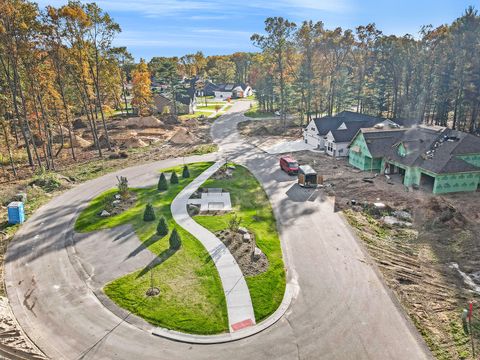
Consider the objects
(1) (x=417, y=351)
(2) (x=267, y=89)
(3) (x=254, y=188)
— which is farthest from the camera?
(2) (x=267, y=89)

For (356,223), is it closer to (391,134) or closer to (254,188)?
(254,188)

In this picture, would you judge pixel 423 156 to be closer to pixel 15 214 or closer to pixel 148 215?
pixel 148 215

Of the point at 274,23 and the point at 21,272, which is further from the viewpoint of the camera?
the point at 274,23

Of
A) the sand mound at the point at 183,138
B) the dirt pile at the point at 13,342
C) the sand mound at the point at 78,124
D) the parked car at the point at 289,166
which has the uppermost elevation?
the sand mound at the point at 78,124

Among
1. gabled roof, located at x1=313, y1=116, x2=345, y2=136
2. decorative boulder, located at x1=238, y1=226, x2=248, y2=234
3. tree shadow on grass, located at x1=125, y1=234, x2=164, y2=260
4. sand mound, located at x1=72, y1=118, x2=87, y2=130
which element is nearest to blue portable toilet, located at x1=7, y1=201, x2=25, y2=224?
tree shadow on grass, located at x1=125, y1=234, x2=164, y2=260

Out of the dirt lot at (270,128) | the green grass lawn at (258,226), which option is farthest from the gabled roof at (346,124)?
the green grass lawn at (258,226)

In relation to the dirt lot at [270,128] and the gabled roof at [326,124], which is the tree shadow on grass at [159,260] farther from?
the dirt lot at [270,128]

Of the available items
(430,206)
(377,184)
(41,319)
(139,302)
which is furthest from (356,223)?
(41,319)
